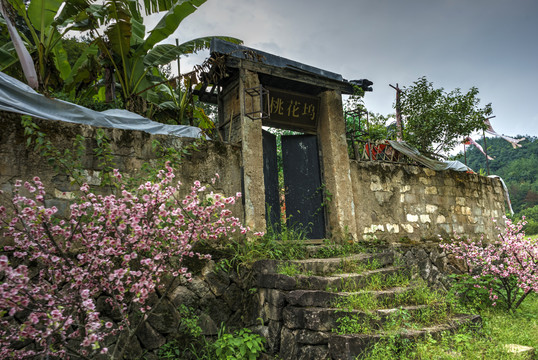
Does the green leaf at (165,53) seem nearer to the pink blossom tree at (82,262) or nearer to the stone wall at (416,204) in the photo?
the pink blossom tree at (82,262)

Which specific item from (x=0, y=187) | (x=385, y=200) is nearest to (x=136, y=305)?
(x=0, y=187)

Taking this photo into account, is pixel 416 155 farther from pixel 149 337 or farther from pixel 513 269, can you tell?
pixel 149 337

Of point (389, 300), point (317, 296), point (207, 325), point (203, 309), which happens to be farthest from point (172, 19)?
point (389, 300)

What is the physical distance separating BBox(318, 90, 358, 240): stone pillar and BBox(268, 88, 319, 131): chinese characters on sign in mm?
178

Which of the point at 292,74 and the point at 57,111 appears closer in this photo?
the point at 57,111

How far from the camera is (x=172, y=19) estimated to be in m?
6.47

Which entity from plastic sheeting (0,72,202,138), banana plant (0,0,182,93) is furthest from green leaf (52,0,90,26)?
plastic sheeting (0,72,202,138)

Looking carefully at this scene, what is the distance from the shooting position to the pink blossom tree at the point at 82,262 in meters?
3.12

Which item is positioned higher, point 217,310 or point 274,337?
point 217,310

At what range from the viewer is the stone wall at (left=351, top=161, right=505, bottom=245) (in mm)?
7105

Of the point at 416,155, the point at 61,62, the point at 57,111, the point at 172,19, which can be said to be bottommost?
the point at 416,155

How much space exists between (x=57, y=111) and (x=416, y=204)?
665cm

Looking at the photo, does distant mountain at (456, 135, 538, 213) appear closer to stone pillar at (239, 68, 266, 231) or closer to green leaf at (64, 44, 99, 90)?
stone pillar at (239, 68, 266, 231)

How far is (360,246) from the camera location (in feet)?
20.7
